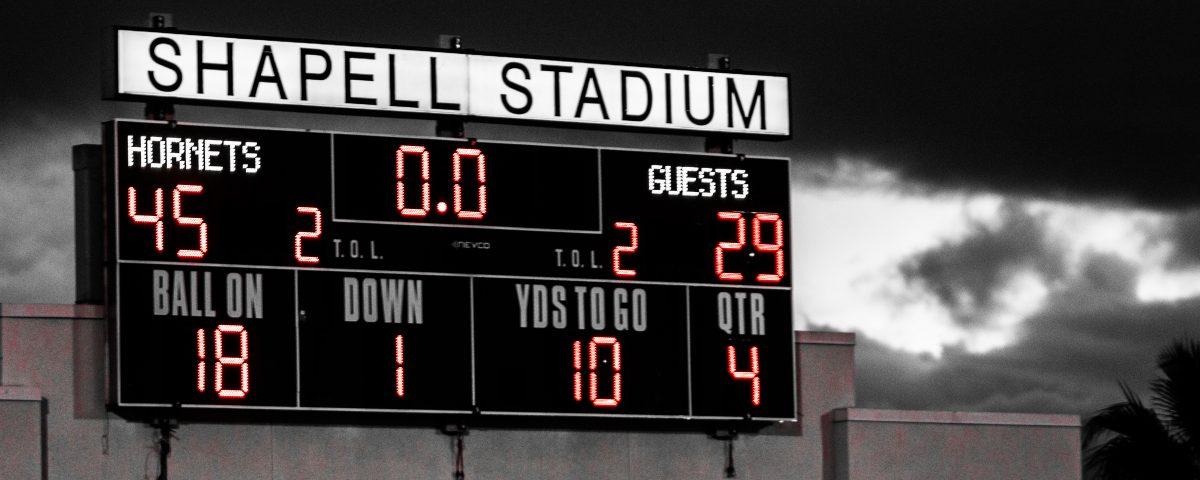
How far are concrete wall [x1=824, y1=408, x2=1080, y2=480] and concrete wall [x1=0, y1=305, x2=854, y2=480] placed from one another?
0.37 meters

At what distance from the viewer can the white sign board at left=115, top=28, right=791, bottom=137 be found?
82.4 ft

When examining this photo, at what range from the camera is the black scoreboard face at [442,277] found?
24031mm

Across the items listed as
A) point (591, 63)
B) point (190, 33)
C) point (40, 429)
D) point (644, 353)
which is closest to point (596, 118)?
point (591, 63)

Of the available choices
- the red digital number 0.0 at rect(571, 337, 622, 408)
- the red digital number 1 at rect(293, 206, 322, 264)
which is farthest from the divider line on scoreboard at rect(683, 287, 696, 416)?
the red digital number 1 at rect(293, 206, 322, 264)

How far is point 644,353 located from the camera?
2567 cm

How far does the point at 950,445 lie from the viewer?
28.3m

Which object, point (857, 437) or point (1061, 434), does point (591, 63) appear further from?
point (1061, 434)

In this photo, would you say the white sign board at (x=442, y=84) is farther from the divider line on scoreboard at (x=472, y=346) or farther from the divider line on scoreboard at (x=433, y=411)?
the divider line on scoreboard at (x=433, y=411)

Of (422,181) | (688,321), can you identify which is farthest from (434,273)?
(688,321)

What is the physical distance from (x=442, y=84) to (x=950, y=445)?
24.6 feet

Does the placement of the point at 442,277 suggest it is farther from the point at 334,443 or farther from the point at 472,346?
the point at 334,443

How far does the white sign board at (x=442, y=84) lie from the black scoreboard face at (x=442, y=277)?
78 centimetres

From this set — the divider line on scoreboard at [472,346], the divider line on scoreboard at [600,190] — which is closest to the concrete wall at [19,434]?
the divider line on scoreboard at [472,346]

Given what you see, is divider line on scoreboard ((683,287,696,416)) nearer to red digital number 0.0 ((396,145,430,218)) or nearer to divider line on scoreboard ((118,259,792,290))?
divider line on scoreboard ((118,259,792,290))
